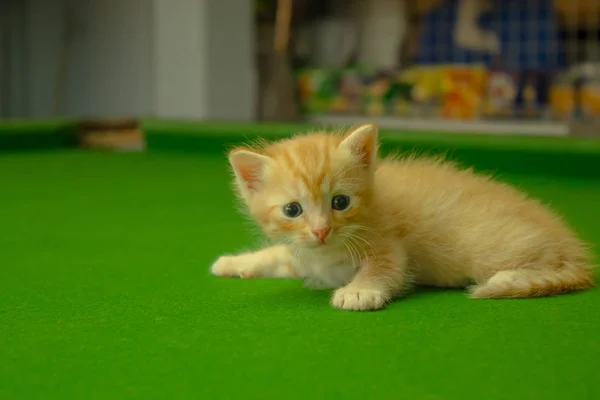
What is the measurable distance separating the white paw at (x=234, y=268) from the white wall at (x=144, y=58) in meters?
4.85

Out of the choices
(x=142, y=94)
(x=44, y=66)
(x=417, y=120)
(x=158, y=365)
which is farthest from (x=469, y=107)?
(x=158, y=365)

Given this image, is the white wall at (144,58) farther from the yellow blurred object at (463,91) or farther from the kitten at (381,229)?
the kitten at (381,229)

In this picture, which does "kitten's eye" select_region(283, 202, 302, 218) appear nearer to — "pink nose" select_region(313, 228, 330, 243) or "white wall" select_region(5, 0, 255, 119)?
"pink nose" select_region(313, 228, 330, 243)

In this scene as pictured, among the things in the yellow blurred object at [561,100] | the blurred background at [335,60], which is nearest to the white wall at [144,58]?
the blurred background at [335,60]

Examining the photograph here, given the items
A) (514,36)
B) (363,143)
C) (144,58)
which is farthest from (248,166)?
(144,58)

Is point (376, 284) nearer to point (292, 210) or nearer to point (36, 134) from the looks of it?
point (292, 210)

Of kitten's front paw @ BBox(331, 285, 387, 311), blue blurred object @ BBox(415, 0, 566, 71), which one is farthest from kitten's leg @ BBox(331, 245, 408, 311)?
blue blurred object @ BBox(415, 0, 566, 71)

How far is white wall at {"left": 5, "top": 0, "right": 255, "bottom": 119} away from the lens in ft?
22.5

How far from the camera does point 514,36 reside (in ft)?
22.3

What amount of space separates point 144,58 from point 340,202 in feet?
21.5

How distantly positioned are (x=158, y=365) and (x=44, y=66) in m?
7.77

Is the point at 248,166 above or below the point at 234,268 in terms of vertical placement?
above

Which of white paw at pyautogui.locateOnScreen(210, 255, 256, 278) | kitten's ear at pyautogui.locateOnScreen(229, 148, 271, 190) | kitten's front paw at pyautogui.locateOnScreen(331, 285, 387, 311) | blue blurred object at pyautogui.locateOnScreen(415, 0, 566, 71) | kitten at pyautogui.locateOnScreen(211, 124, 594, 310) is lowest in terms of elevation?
white paw at pyautogui.locateOnScreen(210, 255, 256, 278)

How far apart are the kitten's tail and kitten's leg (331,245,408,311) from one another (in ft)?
0.56
